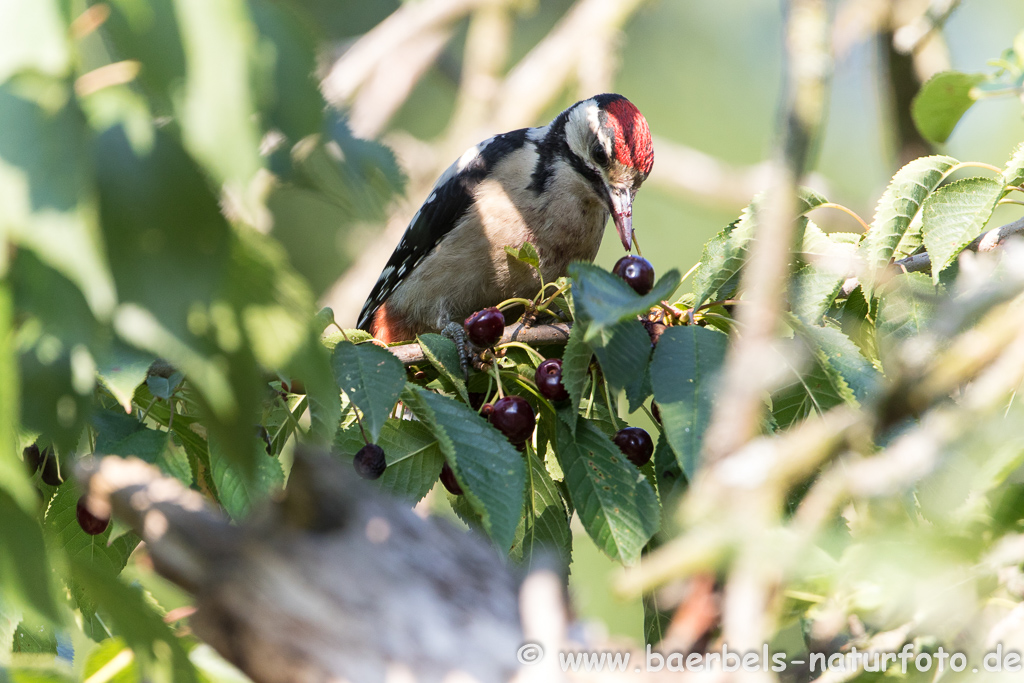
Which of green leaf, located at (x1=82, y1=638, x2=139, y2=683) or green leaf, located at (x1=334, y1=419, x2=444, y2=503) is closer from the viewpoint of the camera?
green leaf, located at (x1=82, y1=638, x2=139, y2=683)

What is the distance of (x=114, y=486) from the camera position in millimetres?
1282

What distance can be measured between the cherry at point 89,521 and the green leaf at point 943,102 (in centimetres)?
211

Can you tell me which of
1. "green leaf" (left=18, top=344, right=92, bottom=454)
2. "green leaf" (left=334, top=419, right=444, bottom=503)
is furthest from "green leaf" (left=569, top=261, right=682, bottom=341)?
"green leaf" (left=18, top=344, right=92, bottom=454)

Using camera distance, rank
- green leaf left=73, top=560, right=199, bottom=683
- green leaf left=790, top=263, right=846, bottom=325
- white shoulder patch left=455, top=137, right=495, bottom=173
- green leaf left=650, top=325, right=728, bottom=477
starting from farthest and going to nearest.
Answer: white shoulder patch left=455, top=137, right=495, bottom=173 < green leaf left=790, top=263, right=846, bottom=325 < green leaf left=650, top=325, right=728, bottom=477 < green leaf left=73, top=560, right=199, bottom=683

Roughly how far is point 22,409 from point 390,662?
1.66ft

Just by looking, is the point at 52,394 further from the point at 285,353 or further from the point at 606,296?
the point at 606,296

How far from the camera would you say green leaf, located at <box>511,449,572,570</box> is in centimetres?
184

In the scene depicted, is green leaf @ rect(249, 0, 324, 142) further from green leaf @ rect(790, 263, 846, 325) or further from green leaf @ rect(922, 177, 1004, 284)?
green leaf @ rect(922, 177, 1004, 284)

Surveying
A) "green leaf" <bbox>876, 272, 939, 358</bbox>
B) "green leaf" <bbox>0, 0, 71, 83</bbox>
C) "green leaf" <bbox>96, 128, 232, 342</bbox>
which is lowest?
"green leaf" <bbox>876, 272, 939, 358</bbox>

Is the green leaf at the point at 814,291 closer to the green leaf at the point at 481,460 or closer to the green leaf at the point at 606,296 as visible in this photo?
the green leaf at the point at 606,296

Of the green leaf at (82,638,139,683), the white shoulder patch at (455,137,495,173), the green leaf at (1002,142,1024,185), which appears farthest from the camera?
the white shoulder patch at (455,137,495,173)

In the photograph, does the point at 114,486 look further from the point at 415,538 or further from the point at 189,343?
the point at 189,343

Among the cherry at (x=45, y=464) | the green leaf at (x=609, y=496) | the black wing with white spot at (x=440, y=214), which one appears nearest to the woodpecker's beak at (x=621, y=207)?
the black wing with white spot at (x=440, y=214)

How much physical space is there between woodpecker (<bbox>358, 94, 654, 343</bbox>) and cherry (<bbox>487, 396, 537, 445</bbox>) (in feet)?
5.25
